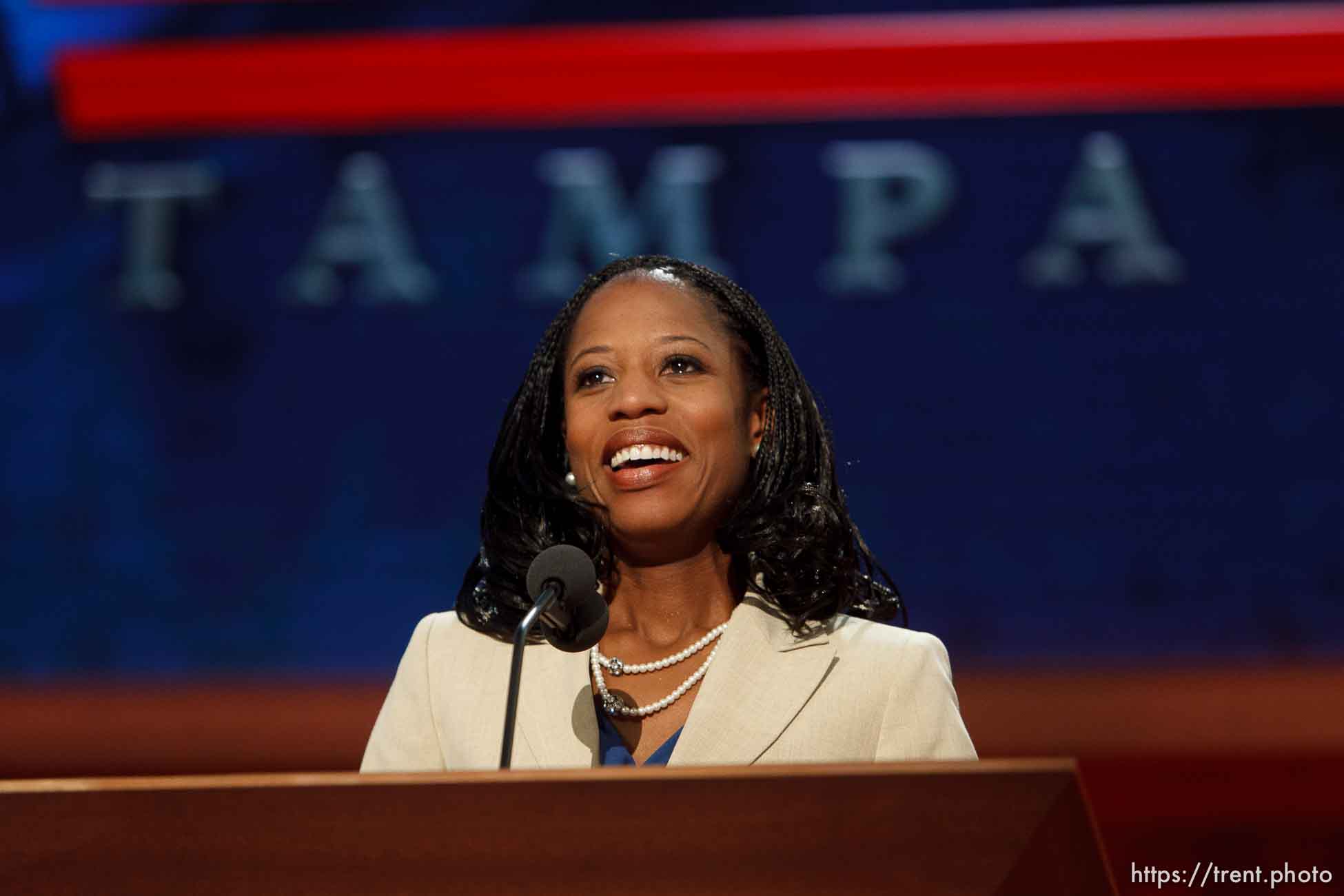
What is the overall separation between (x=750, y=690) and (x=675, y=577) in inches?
9.0

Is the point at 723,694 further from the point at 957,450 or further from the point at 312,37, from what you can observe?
the point at 312,37

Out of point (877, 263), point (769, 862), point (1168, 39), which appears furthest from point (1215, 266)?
point (769, 862)

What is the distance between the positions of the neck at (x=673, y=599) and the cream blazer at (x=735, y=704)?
8cm

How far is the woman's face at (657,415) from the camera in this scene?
5.73ft

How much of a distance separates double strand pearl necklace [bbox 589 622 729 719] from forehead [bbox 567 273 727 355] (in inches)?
14.8

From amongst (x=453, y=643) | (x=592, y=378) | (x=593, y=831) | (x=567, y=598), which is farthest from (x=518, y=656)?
(x=592, y=378)

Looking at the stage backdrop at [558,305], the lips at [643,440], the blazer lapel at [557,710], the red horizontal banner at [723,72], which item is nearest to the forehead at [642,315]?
the lips at [643,440]

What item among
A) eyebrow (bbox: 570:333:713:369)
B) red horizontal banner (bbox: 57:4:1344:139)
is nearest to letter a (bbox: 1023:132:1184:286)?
red horizontal banner (bbox: 57:4:1344:139)

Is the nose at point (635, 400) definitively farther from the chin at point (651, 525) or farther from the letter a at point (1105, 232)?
the letter a at point (1105, 232)

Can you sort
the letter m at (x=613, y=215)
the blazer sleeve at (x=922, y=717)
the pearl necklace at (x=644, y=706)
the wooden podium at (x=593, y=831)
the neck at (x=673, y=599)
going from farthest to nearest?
the letter m at (x=613, y=215) < the neck at (x=673, y=599) < the pearl necklace at (x=644, y=706) < the blazer sleeve at (x=922, y=717) < the wooden podium at (x=593, y=831)

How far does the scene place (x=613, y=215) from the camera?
11.9 feet

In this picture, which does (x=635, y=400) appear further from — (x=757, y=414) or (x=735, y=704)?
(x=735, y=704)

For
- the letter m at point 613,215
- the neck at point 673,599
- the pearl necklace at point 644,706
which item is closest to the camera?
the pearl necklace at point 644,706

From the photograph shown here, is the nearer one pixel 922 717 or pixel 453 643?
pixel 922 717
